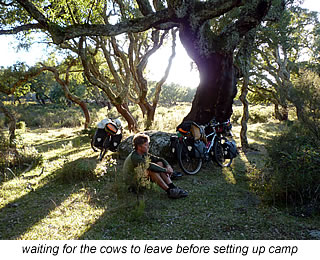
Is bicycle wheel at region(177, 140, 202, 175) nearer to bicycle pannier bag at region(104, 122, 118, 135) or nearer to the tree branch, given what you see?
bicycle pannier bag at region(104, 122, 118, 135)

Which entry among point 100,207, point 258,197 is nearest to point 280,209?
point 258,197

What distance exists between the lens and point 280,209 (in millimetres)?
3736

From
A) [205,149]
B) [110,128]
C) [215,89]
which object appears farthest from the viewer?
[110,128]

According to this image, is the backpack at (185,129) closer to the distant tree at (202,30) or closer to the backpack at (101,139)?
the distant tree at (202,30)

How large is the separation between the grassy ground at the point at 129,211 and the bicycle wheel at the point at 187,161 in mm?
305

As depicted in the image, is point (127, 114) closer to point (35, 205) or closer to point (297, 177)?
point (35, 205)

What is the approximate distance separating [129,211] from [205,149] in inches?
111

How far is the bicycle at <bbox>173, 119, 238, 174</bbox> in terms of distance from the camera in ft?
18.9

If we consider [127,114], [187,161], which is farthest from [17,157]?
[127,114]

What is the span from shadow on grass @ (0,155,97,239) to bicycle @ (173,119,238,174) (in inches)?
→ 91.5

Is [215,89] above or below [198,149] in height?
above

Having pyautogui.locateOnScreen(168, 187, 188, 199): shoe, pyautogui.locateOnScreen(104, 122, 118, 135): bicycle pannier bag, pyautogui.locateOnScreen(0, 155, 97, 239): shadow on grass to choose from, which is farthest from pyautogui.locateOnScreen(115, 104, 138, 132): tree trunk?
pyautogui.locateOnScreen(168, 187, 188, 199): shoe

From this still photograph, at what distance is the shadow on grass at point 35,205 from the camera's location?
342cm

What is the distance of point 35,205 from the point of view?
422 cm
